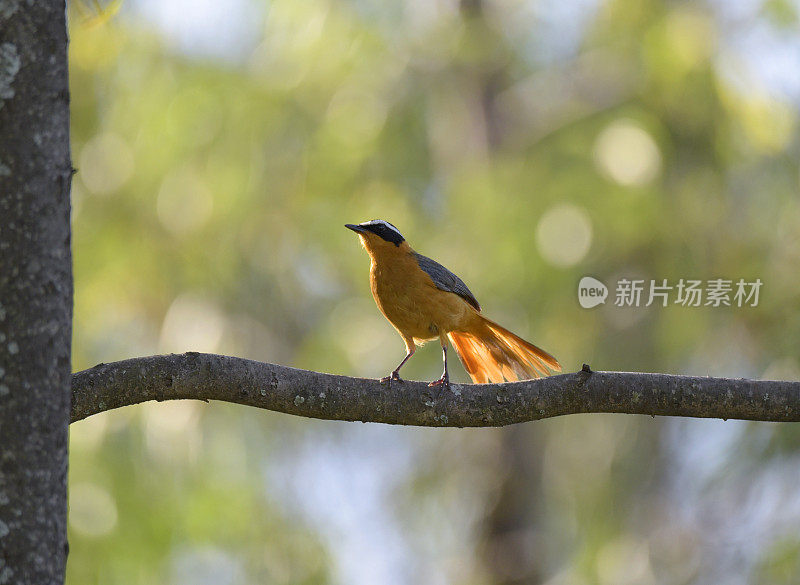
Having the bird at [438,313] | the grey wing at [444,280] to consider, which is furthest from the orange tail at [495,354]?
the grey wing at [444,280]

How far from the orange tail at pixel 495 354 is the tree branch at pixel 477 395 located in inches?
48.7

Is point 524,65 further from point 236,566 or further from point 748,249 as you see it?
point 236,566

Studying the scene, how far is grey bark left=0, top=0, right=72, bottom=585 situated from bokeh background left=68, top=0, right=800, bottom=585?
5049 mm

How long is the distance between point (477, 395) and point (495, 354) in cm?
147

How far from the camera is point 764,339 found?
7453 mm

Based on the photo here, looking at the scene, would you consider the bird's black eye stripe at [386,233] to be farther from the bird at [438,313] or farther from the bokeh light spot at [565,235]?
the bokeh light spot at [565,235]

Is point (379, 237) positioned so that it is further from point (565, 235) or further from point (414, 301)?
point (565, 235)

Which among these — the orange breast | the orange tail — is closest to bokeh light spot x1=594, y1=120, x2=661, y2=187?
the orange tail

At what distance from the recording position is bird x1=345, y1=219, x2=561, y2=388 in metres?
4.50

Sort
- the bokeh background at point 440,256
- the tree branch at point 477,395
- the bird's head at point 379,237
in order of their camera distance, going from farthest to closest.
Result: the bokeh background at point 440,256 < the bird's head at point 379,237 < the tree branch at point 477,395

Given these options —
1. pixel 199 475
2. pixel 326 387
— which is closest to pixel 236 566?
pixel 199 475

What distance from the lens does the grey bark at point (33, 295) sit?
2.02 m

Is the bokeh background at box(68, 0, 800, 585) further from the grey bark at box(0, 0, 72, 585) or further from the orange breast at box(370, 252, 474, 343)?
the grey bark at box(0, 0, 72, 585)

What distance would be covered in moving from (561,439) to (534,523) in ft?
3.38
